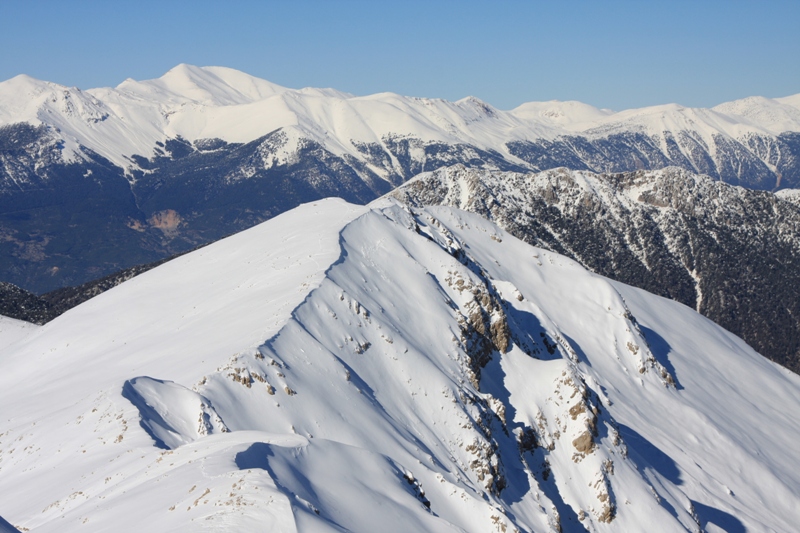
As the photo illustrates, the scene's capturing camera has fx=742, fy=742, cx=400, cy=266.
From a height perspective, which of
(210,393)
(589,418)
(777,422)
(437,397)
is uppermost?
(210,393)

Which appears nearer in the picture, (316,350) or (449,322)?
(316,350)

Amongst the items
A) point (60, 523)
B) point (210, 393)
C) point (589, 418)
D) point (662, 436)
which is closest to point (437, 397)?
point (589, 418)

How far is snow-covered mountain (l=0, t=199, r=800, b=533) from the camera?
4175 centimetres

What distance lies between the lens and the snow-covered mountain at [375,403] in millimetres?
41750

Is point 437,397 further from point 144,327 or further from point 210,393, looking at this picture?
point 144,327

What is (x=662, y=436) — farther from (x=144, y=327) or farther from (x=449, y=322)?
(x=144, y=327)

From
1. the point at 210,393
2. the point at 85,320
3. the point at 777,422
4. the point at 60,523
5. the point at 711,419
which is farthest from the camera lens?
the point at 777,422

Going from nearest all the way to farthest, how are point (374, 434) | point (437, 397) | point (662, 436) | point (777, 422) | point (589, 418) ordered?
point (374, 434), point (437, 397), point (589, 418), point (662, 436), point (777, 422)

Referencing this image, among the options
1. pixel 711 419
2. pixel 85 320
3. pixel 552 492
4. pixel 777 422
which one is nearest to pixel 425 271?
pixel 552 492

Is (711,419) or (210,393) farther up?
(210,393)

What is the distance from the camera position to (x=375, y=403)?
6862cm

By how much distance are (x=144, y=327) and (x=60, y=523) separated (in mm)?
49127

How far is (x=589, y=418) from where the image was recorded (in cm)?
8381

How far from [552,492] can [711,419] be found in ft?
177
